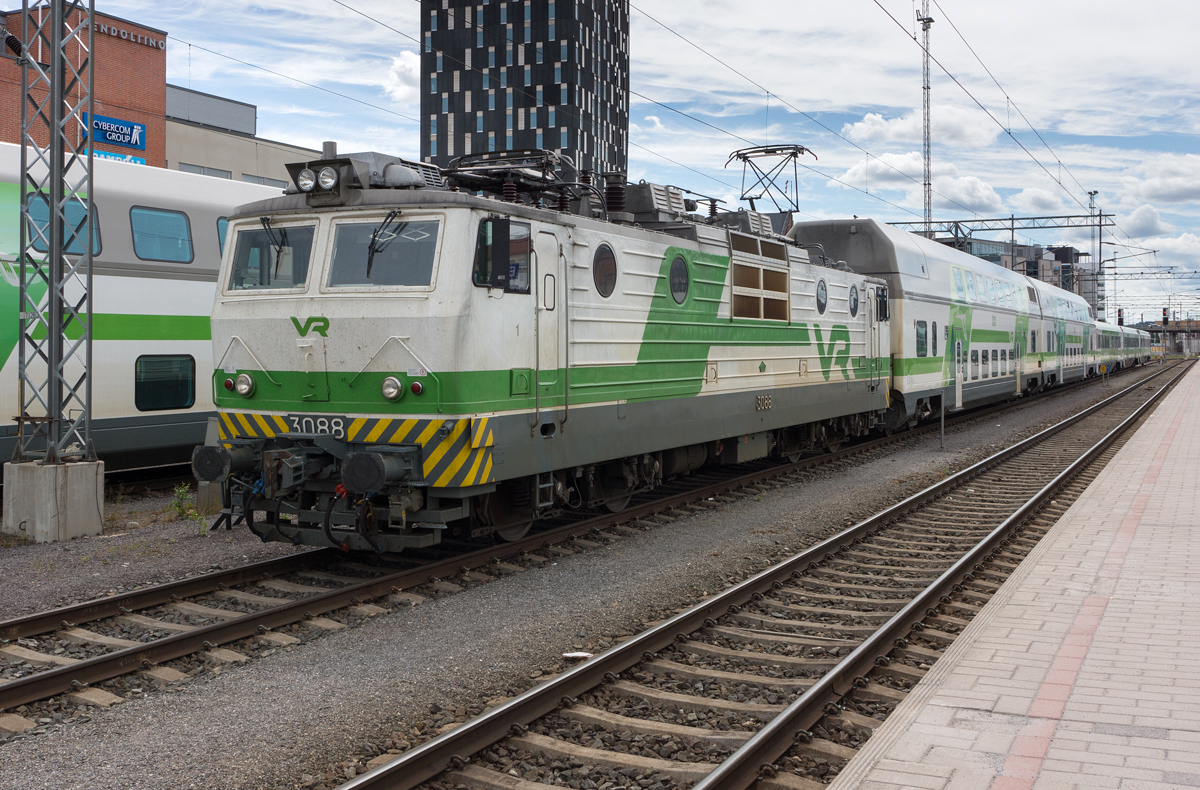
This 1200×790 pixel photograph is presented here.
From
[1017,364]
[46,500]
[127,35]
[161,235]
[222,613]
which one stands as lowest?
[222,613]

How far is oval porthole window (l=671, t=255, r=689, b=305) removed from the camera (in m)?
10.6

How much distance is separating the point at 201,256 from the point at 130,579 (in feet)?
19.7

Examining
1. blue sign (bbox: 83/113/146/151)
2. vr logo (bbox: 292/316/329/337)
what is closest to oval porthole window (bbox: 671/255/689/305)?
vr logo (bbox: 292/316/329/337)

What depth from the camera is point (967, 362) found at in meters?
23.7

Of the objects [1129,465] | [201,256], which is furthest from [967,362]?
[201,256]

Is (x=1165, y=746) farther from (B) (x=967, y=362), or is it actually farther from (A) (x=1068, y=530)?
(B) (x=967, y=362)

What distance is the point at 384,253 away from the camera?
25.6 feet

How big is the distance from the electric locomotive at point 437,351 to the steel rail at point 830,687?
3.34 metres

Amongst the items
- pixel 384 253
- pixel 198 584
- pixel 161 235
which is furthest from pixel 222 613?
pixel 161 235

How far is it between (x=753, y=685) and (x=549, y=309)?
13.3ft

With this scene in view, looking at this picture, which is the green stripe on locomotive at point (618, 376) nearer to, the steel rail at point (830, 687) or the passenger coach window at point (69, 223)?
the steel rail at point (830, 687)

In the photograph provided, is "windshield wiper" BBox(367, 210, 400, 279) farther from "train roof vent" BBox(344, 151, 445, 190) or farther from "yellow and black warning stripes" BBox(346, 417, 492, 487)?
"yellow and black warning stripes" BBox(346, 417, 492, 487)

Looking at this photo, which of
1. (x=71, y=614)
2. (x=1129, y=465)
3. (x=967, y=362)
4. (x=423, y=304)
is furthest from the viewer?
(x=967, y=362)

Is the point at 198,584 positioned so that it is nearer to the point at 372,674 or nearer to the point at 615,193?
the point at 372,674
